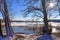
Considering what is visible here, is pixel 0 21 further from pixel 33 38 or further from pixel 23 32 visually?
pixel 33 38

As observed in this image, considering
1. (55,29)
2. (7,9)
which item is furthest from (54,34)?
(7,9)

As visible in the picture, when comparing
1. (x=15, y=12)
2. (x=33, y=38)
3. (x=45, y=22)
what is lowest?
(x=33, y=38)

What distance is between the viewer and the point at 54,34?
140 inches

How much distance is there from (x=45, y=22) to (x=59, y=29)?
1.19 ft

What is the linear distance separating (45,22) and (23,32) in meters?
0.56

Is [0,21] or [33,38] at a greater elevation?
[0,21]

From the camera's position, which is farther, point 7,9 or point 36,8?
point 36,8

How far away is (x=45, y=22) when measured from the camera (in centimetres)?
352

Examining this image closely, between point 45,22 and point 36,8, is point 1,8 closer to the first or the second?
point 36,8

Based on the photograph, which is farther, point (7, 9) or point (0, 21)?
point (0, 21)

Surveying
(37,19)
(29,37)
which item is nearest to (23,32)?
(29,37)

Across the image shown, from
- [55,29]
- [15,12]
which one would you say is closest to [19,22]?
[15,12]

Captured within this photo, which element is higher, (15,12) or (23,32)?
(15,12)

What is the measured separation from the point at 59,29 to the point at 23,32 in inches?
33.0
